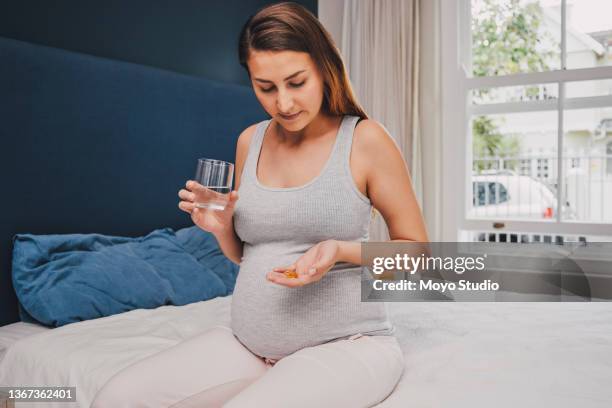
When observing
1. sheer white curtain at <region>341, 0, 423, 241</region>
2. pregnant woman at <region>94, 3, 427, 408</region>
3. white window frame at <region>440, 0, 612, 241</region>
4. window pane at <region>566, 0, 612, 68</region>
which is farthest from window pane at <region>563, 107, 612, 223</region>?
pregnant woman at <region>94, 3, 427, 408</region>

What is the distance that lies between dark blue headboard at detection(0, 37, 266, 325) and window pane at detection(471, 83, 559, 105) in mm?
1950

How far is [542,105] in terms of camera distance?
3607 millimetres

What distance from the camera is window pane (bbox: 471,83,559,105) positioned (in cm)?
362

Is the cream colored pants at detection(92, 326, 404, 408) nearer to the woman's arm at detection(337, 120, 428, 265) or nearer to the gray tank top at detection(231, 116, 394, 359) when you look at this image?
the gray tank top at detection(231, 116, 394, 359)

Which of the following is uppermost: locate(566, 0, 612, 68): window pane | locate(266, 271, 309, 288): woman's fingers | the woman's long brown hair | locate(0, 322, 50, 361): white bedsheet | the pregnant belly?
locate(566, 0, 612, 68): window pane

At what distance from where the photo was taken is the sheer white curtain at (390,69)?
391cm

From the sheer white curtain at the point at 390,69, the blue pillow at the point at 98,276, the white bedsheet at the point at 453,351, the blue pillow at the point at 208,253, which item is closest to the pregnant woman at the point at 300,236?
the white bedsheet at the point at 453,351

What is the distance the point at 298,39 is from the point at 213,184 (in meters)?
0.40

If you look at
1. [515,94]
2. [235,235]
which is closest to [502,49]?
[515,94]

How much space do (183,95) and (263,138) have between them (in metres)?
1.46

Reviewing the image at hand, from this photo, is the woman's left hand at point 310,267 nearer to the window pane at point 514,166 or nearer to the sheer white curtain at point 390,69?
the sheer white curtain at point 390,69

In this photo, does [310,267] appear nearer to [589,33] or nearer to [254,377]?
[254,377]

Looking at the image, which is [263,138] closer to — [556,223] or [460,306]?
[460,306]

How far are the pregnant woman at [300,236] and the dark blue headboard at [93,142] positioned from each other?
114 cm
